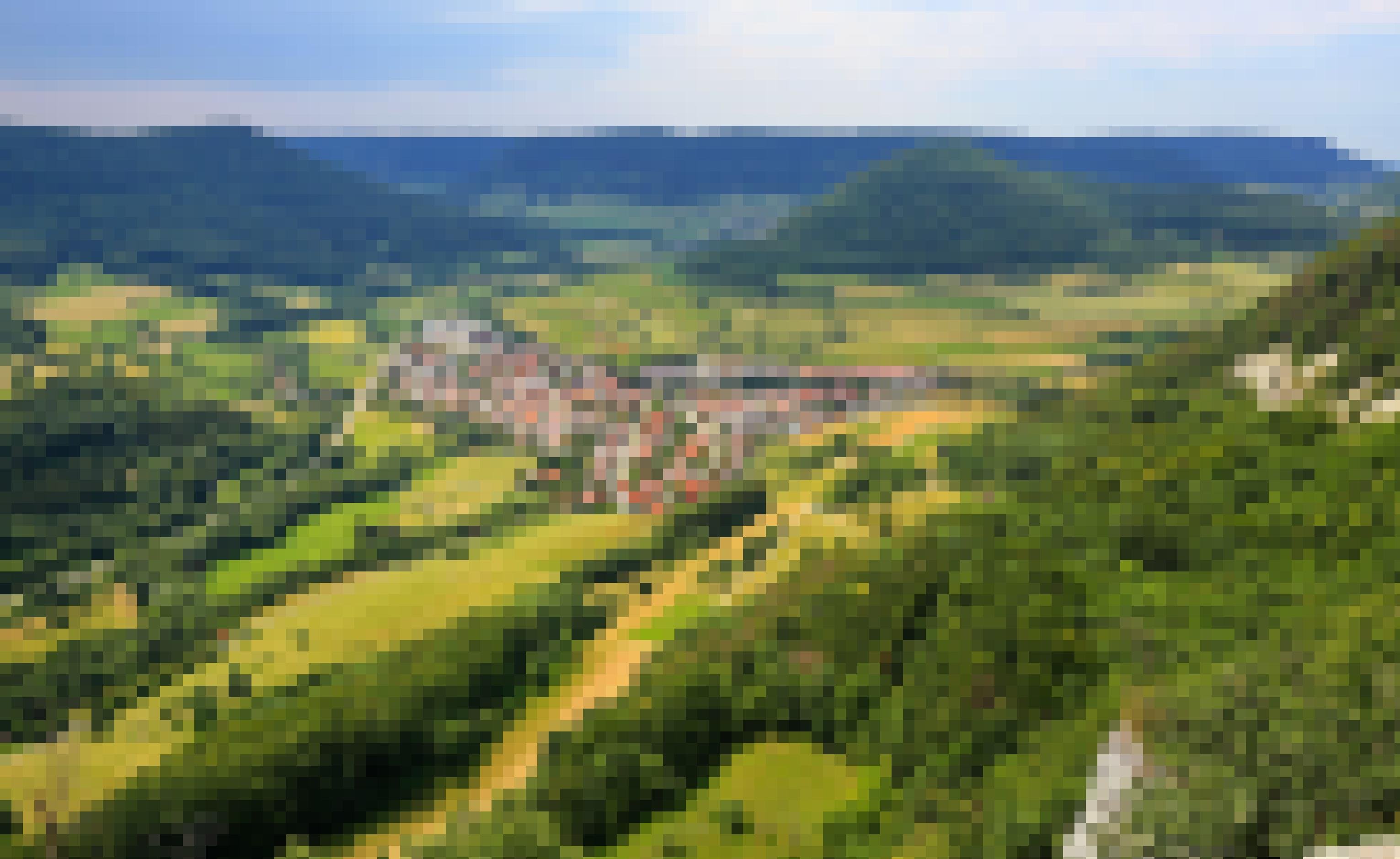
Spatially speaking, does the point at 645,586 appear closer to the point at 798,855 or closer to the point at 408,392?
the point at 798,855

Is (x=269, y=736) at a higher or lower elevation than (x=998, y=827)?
lower

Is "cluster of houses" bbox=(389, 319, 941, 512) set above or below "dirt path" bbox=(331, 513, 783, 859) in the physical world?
above

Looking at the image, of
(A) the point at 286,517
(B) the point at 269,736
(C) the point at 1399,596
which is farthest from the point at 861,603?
(A) the point at 286,517

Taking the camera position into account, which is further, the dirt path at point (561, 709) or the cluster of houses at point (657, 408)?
the cluster of houses at point (657, 408)

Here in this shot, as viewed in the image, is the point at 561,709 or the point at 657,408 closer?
the point at 561,709

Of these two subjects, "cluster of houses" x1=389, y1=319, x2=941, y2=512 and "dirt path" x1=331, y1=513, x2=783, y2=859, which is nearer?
"dirt path" x1=331, y1=513, x2=783, y2=859

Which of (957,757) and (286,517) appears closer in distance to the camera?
(957,757)

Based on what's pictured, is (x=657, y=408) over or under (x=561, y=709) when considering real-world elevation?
over

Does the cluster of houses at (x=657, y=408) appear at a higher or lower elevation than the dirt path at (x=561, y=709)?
higher
